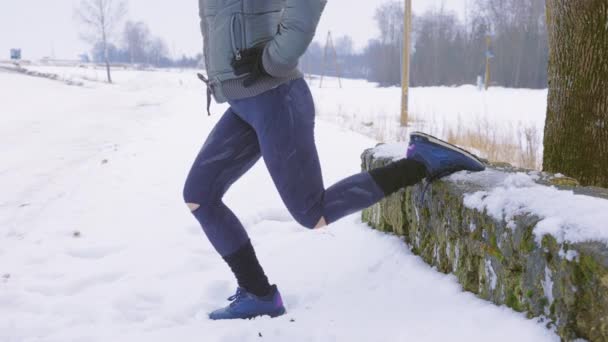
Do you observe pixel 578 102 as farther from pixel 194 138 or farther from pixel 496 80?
pixel 496 80

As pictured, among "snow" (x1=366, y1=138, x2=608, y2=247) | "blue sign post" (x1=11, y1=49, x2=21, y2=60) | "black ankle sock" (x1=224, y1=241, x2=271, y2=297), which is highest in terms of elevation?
"blue sign post" (x1=11, y1=49, x2=21, y2=60)

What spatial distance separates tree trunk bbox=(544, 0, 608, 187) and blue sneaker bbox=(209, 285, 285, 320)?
1630 mm

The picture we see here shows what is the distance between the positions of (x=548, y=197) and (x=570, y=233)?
30 cm

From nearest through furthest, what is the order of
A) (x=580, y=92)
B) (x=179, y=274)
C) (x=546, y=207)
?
(x=546, y=207), (x=580, y=92), (x=179, y=274)

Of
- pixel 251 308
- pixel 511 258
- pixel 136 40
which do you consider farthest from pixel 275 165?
pixel 136 40

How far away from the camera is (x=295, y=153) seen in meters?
1.90

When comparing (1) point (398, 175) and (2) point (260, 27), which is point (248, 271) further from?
(2) point (260, 27)

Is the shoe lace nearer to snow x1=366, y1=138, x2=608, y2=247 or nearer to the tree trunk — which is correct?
snow x1=366, y1=138, x2=608, y2=247

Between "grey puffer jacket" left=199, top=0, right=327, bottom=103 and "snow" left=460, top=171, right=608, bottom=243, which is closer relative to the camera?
"snow" left=460, top=171, right=608, bottom=243

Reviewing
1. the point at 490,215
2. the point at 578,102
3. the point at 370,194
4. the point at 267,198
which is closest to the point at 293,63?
the point at 370,194

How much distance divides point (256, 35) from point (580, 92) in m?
1.70

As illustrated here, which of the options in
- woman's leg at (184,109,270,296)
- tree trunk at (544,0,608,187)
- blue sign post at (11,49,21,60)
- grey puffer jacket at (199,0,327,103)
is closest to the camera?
grey puffer jacket at (199,0,327,103)

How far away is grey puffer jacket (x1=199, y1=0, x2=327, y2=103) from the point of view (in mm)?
1739

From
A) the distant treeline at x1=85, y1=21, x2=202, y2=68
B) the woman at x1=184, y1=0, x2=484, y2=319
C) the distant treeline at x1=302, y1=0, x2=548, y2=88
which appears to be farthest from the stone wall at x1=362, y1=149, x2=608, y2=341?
the distant treeline at x1=85, y1=21, x2=202, y2=68
